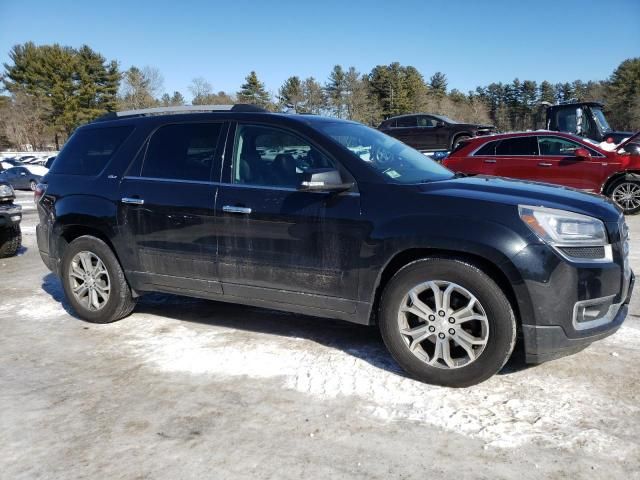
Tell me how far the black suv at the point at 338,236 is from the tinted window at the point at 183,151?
0.04ft

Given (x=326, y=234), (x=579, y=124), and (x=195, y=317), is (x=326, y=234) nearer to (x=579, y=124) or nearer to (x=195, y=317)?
(x=195, y=317)

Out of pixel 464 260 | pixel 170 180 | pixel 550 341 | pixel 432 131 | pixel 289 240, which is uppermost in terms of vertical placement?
pixel 432 131

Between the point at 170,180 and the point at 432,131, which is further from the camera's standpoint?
the point at 432,131

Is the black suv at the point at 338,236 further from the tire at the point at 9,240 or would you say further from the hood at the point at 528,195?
the tire at the point at 9,240

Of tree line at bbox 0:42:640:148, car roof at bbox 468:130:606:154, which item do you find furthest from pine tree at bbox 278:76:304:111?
car roof at bbox 468:130:606:154

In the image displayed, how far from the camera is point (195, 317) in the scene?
491 cm

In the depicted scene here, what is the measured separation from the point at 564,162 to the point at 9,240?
977 centimetres

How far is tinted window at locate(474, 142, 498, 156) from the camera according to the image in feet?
34.7

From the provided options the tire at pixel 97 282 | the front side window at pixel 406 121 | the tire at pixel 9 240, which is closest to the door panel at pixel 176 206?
the tire at pixel 97 282

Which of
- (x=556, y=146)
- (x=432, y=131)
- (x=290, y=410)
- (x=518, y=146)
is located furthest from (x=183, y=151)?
(x=432, y=131)

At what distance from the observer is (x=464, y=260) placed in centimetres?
Answer: 320

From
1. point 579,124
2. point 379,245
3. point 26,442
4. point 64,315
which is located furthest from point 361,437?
point 579,124

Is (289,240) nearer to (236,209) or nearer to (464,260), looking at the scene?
(236,209)

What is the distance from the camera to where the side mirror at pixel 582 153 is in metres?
10.1
